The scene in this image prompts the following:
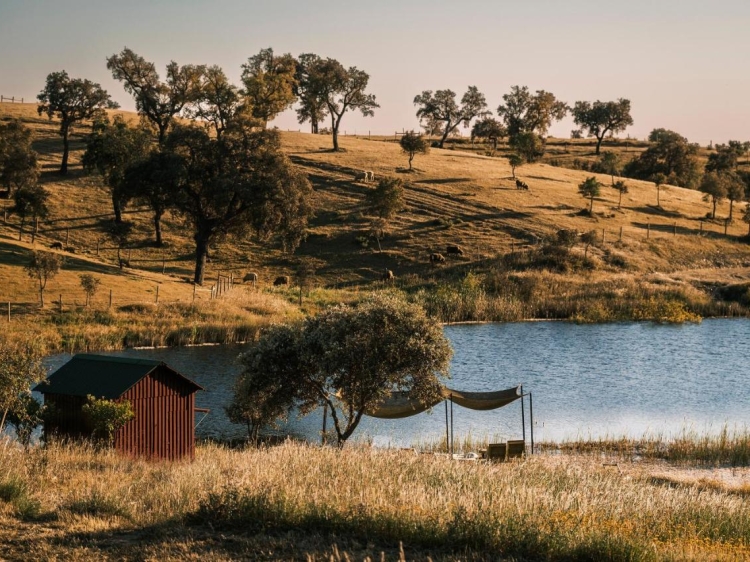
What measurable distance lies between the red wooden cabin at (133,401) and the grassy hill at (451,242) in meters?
28.8

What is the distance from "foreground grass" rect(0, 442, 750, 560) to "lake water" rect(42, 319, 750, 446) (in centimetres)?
1516

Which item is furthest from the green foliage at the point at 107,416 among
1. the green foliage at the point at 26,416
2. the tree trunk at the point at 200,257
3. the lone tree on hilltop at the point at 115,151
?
the lone tree on hilltop at the point at 115,151

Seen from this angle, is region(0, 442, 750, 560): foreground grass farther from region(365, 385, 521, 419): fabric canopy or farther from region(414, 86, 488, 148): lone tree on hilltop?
region(414, 86, 488, 148): lone tree on hilltop

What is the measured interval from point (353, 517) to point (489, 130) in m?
138

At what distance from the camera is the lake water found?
39.0m

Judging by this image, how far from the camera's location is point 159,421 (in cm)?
3047

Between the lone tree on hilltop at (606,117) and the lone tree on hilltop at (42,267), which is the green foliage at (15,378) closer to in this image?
the lone tree on hilltop at (42,267)

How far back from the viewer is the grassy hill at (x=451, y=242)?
235 feet

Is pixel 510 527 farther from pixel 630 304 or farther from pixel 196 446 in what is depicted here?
pixel 630 304

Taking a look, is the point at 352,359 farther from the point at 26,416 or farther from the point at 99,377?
the point at 26,416

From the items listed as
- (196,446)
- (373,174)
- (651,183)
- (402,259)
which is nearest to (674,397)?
(196,446)

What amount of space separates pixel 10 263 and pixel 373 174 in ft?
169

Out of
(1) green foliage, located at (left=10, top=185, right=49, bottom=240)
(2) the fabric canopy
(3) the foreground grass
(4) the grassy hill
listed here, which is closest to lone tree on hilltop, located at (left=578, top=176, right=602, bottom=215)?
(4) the grassy hill

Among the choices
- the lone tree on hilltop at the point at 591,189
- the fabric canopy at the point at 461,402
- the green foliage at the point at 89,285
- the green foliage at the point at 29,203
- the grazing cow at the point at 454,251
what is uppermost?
the lone tree on hilltop at the point at 591,189
